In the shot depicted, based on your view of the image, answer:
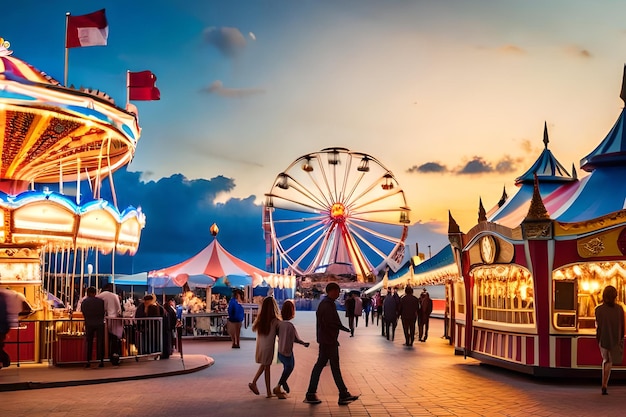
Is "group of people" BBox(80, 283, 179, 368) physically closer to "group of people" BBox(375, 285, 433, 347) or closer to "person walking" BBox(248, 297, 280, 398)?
"person walking" BBox(248, 297, 280, 398)

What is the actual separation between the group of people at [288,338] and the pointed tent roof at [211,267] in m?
18.2

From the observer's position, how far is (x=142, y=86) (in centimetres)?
2205

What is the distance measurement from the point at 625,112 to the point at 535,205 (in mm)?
3323

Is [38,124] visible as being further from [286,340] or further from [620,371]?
[620,371]

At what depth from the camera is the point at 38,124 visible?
17.8m

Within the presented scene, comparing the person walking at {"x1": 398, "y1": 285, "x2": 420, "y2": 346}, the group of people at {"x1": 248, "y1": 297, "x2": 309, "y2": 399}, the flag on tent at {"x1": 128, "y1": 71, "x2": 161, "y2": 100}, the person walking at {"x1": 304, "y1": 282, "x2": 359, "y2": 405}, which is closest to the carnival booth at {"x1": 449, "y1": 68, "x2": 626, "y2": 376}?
the person walking at {"x1": 398, "y1": 285, "x2": 420, "y2": 346}

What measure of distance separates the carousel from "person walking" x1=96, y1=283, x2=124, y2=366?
2.83 feet

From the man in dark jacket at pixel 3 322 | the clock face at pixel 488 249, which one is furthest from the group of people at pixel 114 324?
the clock face at pixel 488 249

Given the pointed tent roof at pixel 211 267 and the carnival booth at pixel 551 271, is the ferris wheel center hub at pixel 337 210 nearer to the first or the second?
the pointed tent roof at pixel 211 267

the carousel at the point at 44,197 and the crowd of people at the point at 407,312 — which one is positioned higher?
the carousel at the point at 44,197

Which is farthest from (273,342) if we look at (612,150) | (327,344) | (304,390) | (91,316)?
(612,150)

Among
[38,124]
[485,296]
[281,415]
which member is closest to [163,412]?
[281,415]

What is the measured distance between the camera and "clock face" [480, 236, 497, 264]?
50.2ft

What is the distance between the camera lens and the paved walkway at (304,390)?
9750 millimetres
